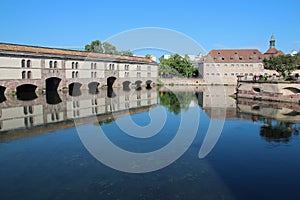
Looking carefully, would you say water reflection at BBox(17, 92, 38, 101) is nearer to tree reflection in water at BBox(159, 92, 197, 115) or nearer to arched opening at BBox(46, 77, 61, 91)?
arched opening at BBox(46, 77, 61, 91)

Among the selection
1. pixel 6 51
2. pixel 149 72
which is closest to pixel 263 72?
pixel 149 72

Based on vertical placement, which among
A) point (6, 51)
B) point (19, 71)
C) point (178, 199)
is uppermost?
point (6, 51)

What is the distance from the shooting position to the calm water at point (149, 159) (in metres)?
7.05

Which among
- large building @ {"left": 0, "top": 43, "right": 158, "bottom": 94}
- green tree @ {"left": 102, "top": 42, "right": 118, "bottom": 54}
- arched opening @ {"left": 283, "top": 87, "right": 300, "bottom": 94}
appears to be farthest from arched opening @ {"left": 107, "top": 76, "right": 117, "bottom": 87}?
arched opening @ {"left": 283, "top": 87, "right": 300, "bottom": 94}

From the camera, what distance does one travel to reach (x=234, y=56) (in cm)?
7456

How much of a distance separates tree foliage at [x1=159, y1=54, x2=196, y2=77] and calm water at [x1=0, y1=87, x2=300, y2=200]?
66.7 meters

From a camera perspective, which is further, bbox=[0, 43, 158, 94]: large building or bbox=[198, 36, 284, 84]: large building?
bbox=[198, 36, 284, 84]: large building

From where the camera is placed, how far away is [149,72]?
66875mm

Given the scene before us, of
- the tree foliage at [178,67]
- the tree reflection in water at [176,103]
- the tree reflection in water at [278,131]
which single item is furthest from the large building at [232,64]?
the tree reflection in water at [278,131]

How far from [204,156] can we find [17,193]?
6.72m

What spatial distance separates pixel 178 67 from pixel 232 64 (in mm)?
17880

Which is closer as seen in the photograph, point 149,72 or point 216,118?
point 216,118

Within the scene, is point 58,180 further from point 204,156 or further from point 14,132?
point 14,132

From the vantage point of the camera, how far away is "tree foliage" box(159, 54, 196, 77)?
8325 cm
